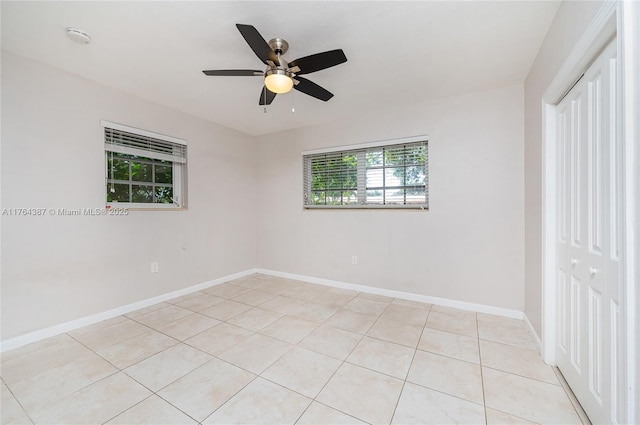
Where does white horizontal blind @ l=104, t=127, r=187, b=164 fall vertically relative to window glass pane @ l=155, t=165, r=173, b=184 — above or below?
above

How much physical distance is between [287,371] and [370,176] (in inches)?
102

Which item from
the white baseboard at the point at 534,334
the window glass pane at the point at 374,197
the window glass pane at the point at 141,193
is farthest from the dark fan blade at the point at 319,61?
the white baseboard at the point at 534,334

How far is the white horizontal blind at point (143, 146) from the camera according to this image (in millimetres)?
2779

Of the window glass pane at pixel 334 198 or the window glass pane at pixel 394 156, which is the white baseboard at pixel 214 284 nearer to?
the window glass pane at pixel 334 198

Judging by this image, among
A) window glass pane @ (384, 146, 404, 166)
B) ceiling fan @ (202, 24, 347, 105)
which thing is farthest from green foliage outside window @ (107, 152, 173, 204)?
window glass pane @ (384, 146, 404, 166)

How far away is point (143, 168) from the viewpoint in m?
3.12

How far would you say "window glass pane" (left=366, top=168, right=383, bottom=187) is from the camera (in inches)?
138

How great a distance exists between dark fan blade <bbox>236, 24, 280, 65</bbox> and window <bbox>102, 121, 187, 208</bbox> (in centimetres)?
216

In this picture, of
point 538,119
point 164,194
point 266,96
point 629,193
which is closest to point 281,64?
point 266,96

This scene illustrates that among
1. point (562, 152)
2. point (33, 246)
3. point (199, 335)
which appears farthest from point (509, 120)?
point (33, 246)

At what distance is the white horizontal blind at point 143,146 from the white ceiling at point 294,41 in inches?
19.5

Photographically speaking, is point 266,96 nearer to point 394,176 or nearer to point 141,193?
point 394,176

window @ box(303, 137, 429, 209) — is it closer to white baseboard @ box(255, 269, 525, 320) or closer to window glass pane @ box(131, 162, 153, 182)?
white baseboard @ box(255, 269, 525, 320)

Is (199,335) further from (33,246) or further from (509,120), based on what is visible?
(509,120)
